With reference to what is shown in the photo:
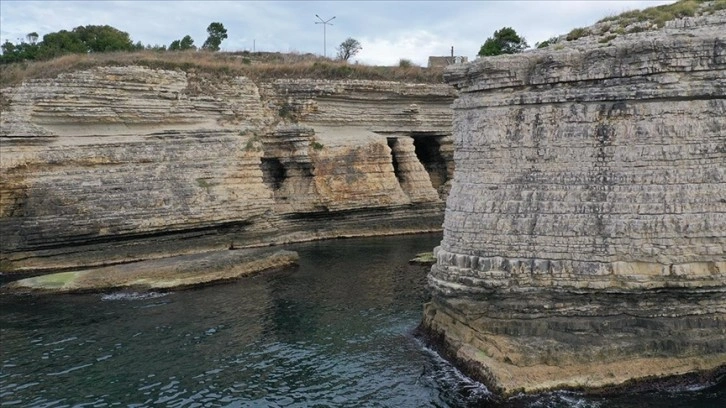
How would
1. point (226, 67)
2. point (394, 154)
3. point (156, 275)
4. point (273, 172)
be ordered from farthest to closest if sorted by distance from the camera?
point (394, 154)
point (273, 172)
point (226, 67)
point (156, 275)

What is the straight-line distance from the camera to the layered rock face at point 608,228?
1412 cm

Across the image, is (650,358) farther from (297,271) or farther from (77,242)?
(77,242)

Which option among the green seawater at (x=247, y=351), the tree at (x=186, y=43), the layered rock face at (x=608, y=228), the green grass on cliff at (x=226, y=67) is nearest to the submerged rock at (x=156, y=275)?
the green seawater at (x=247, y=351)

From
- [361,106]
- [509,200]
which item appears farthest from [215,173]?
[509,200]

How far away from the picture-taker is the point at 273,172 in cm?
3525

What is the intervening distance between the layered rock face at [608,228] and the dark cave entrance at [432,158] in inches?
962

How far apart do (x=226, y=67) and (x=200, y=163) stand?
21.6 feet

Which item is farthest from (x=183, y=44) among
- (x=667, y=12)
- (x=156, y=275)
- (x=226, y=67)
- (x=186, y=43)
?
(x=667, y=12)

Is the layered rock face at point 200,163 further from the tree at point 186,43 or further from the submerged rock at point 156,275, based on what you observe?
the tree at point 186,43

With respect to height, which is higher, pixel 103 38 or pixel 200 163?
pixel 103 38

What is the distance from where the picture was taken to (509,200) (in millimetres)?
15414

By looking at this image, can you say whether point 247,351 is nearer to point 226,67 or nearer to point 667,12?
point 667,12

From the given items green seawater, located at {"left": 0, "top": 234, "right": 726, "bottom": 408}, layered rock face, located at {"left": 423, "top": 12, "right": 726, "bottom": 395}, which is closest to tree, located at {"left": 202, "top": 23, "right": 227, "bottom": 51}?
green seawater, located at {"left": 0, "top": 234, "right": 726, "bottom": 408}

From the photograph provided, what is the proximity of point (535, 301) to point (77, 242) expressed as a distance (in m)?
20.4
